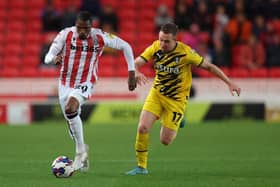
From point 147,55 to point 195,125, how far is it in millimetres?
8217

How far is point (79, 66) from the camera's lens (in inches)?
403

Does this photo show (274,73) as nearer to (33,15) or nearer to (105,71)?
(105,71)

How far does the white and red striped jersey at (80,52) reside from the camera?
1020 cm

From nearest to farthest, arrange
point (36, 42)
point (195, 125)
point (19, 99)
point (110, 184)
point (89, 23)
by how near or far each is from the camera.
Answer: point (110, 184) < point (89, 23) < point (195, 125) < point (19, 99) < point (36, 42)

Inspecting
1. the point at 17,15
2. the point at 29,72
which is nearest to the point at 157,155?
the point at 29,72

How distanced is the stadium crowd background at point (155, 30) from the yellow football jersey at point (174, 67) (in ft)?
34.1

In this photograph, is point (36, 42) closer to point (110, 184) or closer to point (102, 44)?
point (102, 44)

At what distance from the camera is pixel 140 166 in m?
10.2

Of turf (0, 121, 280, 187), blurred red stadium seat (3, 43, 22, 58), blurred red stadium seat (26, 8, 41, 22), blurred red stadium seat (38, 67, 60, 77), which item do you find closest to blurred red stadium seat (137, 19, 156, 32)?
blurred red stadium seat (26, 8, 41, 22)

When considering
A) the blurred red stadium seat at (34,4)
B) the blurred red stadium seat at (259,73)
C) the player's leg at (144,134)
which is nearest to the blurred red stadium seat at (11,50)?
the blurred red stadium seat at (34,4)

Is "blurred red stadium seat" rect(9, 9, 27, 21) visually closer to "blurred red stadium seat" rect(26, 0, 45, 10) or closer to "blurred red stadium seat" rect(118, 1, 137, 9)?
"blurred red stadium seat" rect(26, 0, 45, 10)

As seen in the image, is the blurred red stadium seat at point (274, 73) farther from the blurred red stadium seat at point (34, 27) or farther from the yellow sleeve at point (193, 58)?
the yellow sleeve at point (193, 58)

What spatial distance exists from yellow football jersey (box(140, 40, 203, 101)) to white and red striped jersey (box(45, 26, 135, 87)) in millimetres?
Result: 341

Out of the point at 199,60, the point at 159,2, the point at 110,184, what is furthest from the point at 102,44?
the point at 159,2
